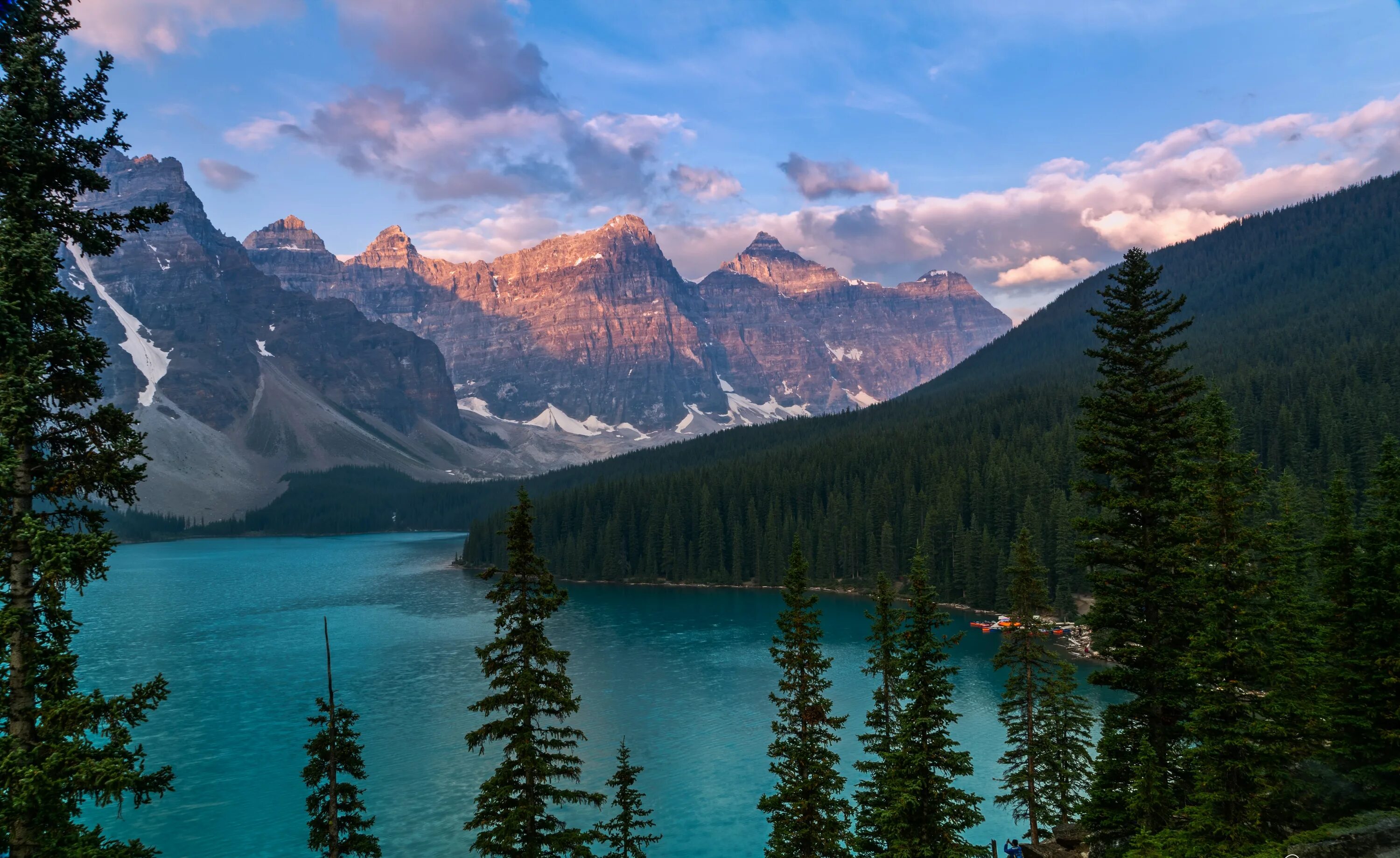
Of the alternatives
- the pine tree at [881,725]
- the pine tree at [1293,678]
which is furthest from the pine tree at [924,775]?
the pine tree at [1293,678]

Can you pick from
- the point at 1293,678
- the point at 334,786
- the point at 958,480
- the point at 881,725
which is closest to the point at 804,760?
the point at 881,725

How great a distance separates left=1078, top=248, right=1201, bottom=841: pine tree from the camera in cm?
2403

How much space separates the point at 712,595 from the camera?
487 ft

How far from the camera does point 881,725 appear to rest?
1303 inches

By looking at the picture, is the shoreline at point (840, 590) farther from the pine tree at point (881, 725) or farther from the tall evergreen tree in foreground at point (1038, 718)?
the pine tree at point (881, 725)

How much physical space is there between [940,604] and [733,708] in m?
59.0

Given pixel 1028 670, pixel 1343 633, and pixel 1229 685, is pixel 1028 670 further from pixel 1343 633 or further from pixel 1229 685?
pixel 1229 685

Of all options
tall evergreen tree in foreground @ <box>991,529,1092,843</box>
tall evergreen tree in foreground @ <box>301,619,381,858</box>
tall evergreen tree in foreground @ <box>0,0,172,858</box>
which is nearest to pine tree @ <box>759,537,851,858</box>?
tall evergreen tree in foreground @ <box>991,529,1092,843</box>

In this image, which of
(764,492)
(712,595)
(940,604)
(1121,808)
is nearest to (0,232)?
(1121,808)

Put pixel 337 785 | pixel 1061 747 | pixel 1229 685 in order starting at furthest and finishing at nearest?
pixel 1061 747 < pixel 337 785 < pixel 1229 685

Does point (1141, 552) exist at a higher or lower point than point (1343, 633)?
higher

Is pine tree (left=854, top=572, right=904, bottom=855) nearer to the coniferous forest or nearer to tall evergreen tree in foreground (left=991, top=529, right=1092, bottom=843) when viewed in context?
the coniferous forest

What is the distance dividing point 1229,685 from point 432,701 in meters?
72.4

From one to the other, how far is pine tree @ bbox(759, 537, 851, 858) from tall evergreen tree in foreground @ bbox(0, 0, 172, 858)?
19.0m
